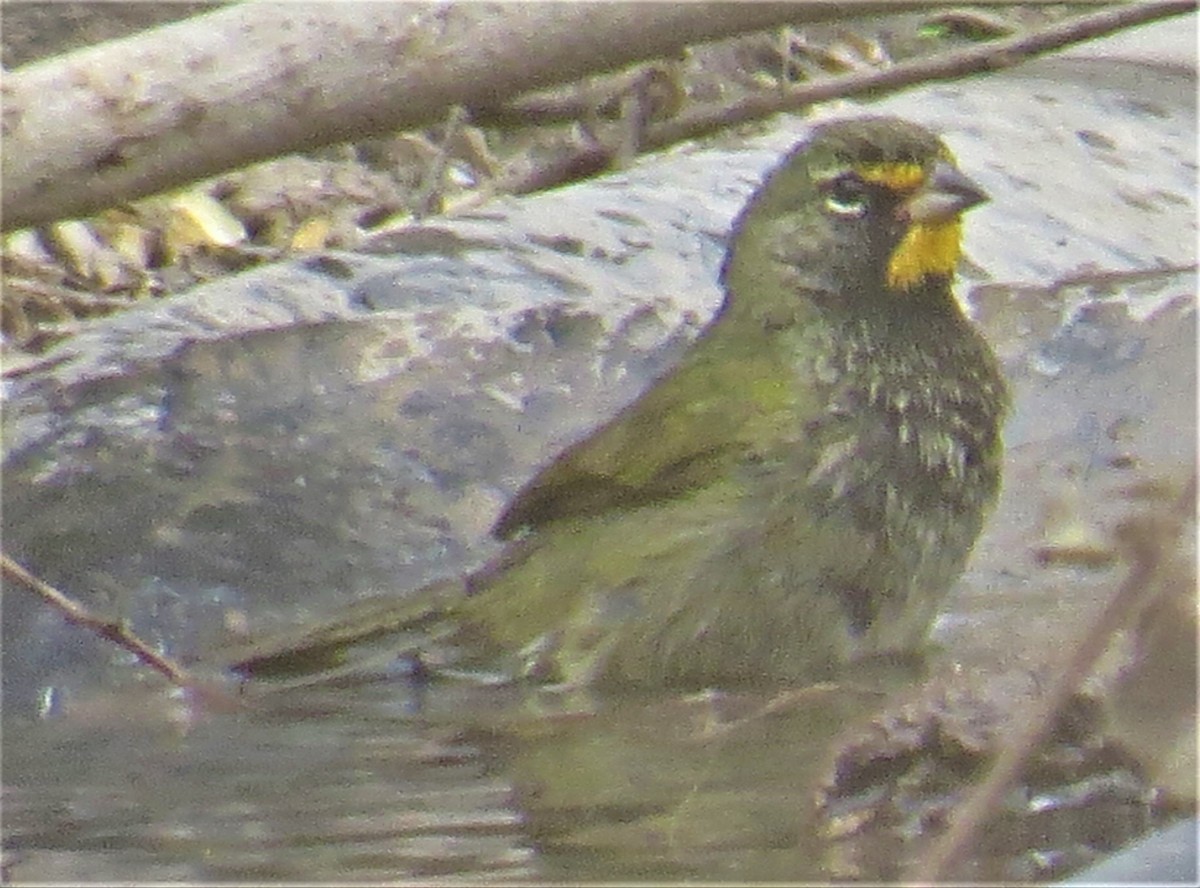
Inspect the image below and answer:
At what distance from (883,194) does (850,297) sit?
9.4 inches

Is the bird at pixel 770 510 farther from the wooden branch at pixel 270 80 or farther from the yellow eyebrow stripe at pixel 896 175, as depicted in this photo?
the wooden branch at pixel 270 80

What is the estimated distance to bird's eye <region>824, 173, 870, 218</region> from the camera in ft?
17.6

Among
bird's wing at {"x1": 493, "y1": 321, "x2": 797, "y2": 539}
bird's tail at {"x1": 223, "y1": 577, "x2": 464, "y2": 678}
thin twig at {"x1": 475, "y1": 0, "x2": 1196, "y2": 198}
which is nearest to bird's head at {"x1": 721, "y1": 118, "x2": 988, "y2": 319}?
bird's wing at {"x1": 493, "y1": 321, "x2": 797, "y2": 539}

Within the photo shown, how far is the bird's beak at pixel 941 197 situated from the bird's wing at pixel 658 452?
479mm

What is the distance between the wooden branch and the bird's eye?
0.61 meters

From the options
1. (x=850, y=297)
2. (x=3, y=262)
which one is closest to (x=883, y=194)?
(x=850, y=297)

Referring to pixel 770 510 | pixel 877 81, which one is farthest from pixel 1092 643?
pixel 877 81

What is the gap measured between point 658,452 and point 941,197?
845 mm

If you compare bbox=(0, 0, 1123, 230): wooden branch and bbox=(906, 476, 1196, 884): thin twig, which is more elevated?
bbox=(906, 476, 1196, 884): thin twig

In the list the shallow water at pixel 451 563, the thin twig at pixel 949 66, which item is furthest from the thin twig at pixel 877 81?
the shallow water at pixel 451 563

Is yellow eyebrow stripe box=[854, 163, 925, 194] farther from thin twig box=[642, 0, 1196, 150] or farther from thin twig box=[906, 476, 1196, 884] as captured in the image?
thin twig box=[906, 476, 1196, 884]

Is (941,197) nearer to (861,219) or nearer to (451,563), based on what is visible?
(861,219)

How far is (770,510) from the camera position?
4.89 metres

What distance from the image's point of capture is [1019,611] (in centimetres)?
511
